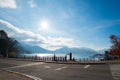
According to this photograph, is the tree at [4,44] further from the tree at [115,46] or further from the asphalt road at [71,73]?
the asphalt road at [71,73]

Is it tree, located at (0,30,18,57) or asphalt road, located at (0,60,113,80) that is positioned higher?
tree, located at (0,30,18,57)

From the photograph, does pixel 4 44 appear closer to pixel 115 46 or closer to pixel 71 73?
pixel 115 46

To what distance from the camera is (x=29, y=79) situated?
627 inches

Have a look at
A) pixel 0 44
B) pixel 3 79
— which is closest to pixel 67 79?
pixel 3 79

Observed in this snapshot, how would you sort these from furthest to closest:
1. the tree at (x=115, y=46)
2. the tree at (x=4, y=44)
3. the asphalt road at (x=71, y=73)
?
the tree at (x=4, y=44) → the tree at (x=115, y=46) → the asphalt road at (x=71, y=73)

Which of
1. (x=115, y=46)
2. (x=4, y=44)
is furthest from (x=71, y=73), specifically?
(x=4, y=44)

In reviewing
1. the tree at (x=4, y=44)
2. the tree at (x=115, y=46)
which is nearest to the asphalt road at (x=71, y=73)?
the tree at (x=115, y=46)

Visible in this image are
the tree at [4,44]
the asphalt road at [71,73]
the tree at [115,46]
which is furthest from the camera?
the tree at [4,44]

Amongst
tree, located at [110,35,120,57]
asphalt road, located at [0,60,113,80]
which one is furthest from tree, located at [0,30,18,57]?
asphalt road, located at [0,60,113,80]

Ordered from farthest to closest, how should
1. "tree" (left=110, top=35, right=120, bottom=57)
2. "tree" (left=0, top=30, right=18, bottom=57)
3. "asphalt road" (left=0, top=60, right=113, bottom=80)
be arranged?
"tree" (left=0, top=30, right=18, bottom=57) → "tree" (left=110, top=35, right=120, bottom=57) → "asphalt road" (left=0, top=60, right=113, bottom=80)

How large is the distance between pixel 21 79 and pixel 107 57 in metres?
34.5

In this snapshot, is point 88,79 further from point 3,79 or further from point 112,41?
point 112,41

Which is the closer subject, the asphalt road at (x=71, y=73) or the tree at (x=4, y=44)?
the asphalt road at (x=71, y=73)

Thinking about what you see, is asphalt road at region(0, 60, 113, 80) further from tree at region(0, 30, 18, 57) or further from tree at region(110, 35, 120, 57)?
tree at region(0, 30, 18, 57)
